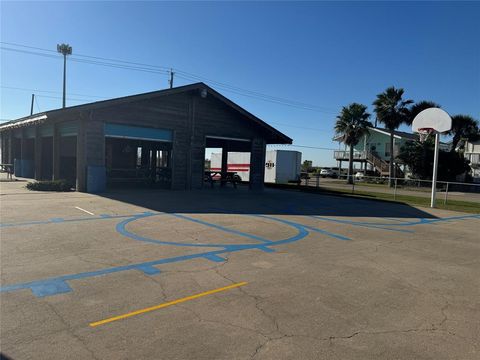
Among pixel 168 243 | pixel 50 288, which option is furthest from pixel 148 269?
pixel 168 243

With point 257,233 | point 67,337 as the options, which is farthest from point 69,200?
point 67,337

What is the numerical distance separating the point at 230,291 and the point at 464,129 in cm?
4959

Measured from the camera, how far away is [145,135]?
19266 mm

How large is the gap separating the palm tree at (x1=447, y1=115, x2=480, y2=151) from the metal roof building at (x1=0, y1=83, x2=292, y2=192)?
3148cm

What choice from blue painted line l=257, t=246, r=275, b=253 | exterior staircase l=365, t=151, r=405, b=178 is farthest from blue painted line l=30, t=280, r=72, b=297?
exterior staircase l=365, t=151, r=405, b=178

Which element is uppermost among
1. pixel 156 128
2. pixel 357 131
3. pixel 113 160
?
pixel 357 131

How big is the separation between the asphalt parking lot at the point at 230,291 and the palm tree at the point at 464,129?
135ft

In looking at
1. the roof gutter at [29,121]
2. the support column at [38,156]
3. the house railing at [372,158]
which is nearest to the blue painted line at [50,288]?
the roof gutter at [29,121]

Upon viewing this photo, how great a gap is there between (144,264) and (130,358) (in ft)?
9.55

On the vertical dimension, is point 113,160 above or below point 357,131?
below

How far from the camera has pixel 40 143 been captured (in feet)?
77.5

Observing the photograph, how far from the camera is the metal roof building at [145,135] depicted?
17.5m

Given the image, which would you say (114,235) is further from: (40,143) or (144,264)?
(40,143)

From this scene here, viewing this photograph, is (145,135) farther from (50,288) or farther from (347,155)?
(347,155)
